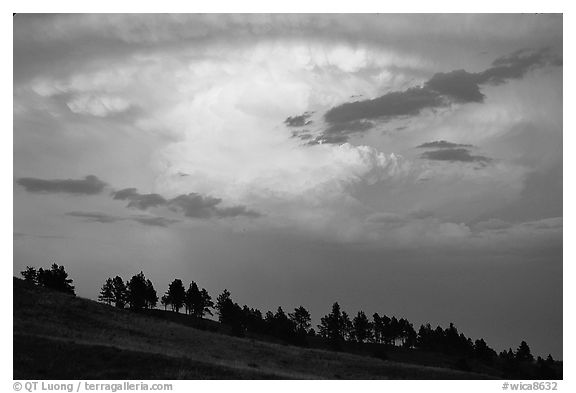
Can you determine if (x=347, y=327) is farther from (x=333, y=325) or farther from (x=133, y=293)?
(x=133, y=293)

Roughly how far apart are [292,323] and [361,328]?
65.5 feet

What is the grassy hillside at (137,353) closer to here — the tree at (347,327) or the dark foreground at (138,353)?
the dark foreground at (138,353)

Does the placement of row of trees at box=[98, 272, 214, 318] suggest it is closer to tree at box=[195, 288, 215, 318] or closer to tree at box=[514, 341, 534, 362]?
tree at box=[195, 288, 215, 318]

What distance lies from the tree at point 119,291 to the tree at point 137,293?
3.15 metres

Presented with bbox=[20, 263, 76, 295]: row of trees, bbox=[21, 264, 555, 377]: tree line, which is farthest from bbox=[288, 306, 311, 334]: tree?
bbox=[20, 263, 76, 295]: row of trees

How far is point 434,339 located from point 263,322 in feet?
150

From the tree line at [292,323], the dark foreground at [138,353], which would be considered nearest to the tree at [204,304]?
the tree line at [292,323]

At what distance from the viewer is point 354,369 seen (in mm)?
47062

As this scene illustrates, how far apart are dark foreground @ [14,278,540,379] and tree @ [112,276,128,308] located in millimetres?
71864

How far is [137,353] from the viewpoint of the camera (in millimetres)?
36094
